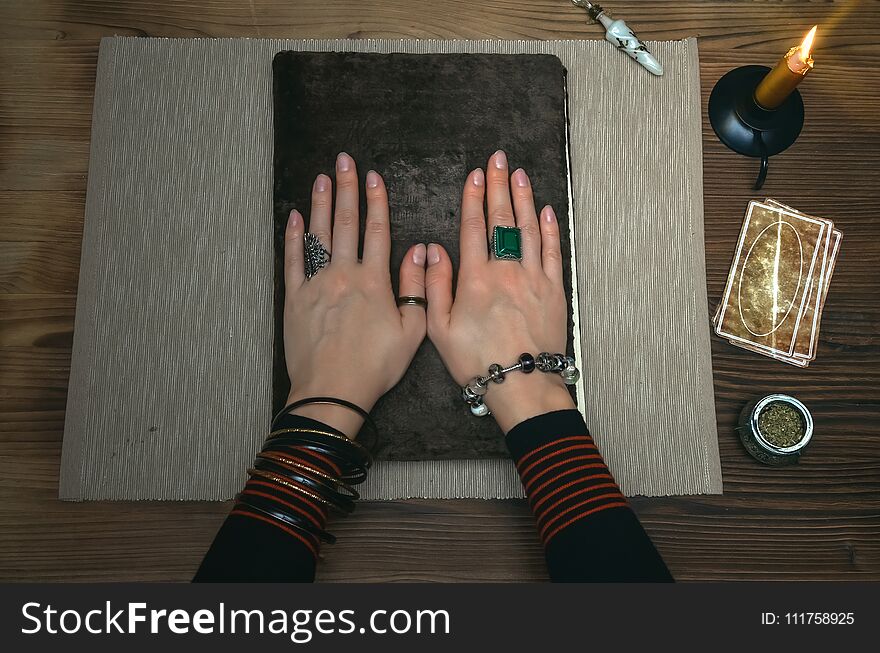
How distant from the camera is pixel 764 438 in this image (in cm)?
72

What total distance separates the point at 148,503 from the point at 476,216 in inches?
20.5

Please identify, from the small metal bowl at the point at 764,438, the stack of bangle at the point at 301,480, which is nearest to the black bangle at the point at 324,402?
the stack of bangle at the point at 301,480

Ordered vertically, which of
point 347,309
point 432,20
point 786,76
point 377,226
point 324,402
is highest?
point 432,20

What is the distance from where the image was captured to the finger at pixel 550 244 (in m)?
0.75

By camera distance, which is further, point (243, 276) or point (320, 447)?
point (243, 276)

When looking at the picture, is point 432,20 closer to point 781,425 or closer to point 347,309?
point 347,309

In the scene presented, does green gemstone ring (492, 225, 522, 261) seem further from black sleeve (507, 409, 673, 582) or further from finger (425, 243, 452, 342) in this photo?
black sleeve (507, 409, 673, 582)

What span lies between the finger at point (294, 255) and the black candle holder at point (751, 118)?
55 centimetres

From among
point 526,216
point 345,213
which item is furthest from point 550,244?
point 345,213

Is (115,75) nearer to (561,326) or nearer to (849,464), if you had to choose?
(561,326)

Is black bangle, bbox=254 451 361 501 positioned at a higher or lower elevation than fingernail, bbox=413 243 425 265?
lower

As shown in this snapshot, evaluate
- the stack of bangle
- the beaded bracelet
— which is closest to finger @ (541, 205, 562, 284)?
the beaded bracelet

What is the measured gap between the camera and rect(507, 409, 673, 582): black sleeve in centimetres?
57

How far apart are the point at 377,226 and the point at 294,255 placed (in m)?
0.11
